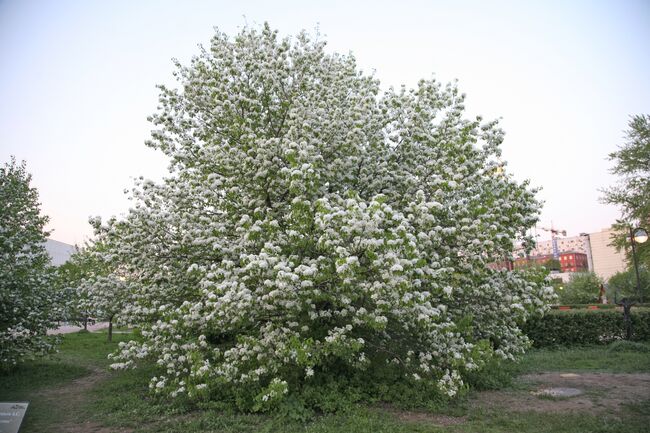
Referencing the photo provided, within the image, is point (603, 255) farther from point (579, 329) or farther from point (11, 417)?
point (11, 417)

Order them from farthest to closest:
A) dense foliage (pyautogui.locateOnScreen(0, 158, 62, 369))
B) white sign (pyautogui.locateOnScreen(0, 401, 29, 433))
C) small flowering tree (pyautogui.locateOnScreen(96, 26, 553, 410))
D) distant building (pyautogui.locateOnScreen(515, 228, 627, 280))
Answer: distant building (pyautogui.locateOnScreen(515, 228, 627, 280)), dense foliage (pyautogui.locateOnScreen(0, 158, 62, 369)), small flowering tree (pyautogui.locateOnScreen(96, 26, 553, 410)), white sign (pyautogui.locateOnScreen(0, 401, 29, 433))

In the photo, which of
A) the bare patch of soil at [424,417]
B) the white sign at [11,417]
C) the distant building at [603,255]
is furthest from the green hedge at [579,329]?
the distant building at [603,255]

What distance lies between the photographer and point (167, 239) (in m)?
10.3

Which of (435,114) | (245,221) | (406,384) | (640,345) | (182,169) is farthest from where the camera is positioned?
→ (640,345)

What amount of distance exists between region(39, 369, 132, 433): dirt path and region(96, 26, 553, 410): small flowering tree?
1165mm

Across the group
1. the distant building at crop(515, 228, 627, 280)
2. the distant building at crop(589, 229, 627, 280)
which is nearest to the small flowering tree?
the distant building at crop(515, 228, 627, 280)

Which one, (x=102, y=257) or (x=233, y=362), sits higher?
(x=102, y=257)

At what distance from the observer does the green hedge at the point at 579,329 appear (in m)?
17.9

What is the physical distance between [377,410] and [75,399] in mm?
7192

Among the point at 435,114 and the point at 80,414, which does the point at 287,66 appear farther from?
the point at 80,414

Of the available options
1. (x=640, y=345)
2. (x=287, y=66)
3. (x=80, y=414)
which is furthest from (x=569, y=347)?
(x=80, y=414)

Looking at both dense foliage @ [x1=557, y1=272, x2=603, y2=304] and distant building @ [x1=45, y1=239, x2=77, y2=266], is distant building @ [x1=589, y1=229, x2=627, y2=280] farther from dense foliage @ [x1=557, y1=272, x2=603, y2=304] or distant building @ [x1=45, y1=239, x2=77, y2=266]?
distant building @ [x1=45, y1=239, x2=77, y2=266]

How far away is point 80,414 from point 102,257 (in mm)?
3220

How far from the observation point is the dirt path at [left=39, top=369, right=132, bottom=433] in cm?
839
